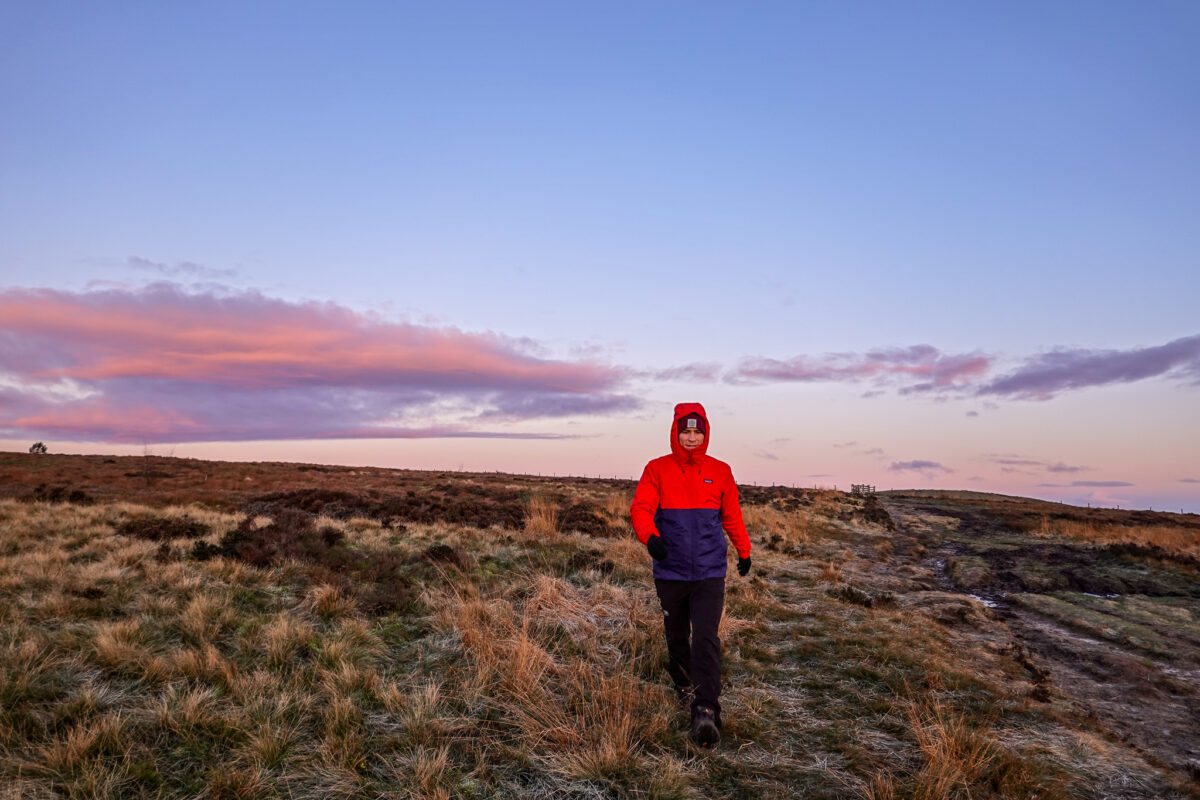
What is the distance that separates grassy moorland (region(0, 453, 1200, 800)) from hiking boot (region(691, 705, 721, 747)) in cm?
10

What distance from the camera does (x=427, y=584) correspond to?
30.6ft

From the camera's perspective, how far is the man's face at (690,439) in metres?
5.07

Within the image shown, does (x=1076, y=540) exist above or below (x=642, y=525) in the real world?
below

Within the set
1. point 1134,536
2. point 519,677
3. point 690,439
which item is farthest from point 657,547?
point 1134,536

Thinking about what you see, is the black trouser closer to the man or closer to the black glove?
the man

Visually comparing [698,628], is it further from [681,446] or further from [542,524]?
[542,524]

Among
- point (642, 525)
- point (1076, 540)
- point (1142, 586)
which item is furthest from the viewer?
point (1076, 540)

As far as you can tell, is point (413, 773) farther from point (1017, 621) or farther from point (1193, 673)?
point (1017, 621)

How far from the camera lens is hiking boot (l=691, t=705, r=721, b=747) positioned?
4.66 m

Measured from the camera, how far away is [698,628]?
483cm

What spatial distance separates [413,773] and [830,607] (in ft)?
25.4

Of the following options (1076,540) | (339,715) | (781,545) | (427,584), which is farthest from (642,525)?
(1076,540)

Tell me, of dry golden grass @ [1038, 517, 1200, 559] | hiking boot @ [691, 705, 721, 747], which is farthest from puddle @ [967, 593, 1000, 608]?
hiking boot @ [691, 705, 721, 747]

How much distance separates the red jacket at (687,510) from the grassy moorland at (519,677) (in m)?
1.26
